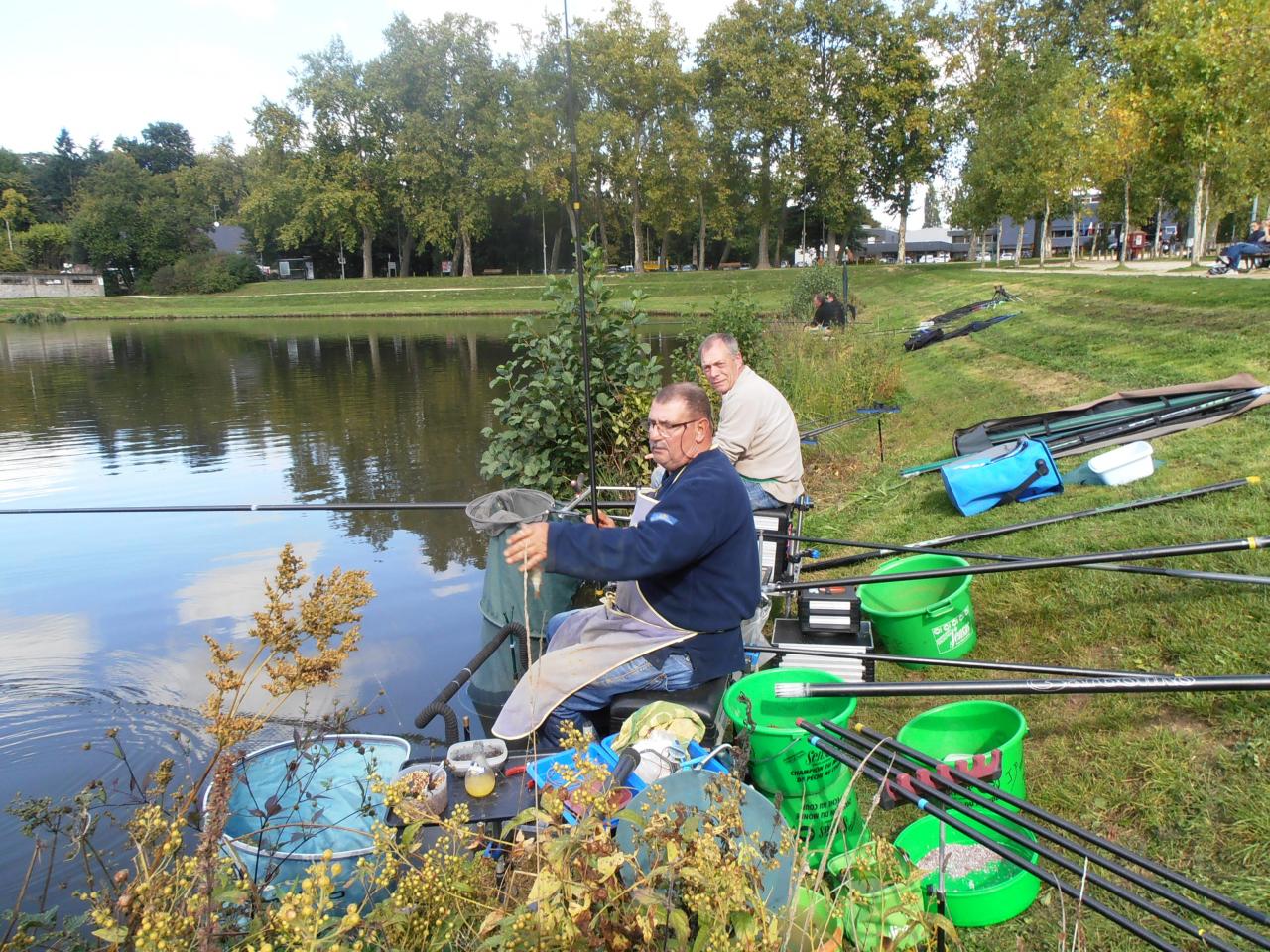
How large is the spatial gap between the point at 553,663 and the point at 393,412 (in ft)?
42.7

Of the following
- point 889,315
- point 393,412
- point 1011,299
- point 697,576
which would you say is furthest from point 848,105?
point 697,576

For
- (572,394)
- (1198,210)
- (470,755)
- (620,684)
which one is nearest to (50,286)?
(1198,210)

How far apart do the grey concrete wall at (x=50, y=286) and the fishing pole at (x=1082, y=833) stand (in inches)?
2853

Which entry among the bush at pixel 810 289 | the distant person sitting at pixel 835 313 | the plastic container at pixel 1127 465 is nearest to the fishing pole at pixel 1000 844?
the plastic container at pixel 1127 465

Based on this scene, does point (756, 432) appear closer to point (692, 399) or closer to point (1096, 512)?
point (1096, 512)

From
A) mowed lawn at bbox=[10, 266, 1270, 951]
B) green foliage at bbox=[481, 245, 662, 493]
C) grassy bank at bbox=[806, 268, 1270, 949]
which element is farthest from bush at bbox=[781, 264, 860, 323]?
green foliage at bbox=[481, 245, 662, 493]

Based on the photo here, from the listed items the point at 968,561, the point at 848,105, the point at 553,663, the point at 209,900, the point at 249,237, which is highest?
the point at 848,105

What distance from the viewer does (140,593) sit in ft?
23.7

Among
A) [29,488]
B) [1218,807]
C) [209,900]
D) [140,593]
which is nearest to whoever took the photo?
[209,900]

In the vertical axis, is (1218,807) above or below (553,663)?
below

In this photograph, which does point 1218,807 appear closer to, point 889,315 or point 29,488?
point 29,488

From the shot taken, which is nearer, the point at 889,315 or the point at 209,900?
the point at 209,900

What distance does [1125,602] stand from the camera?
4.34m

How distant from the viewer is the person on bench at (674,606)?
10.2ft
